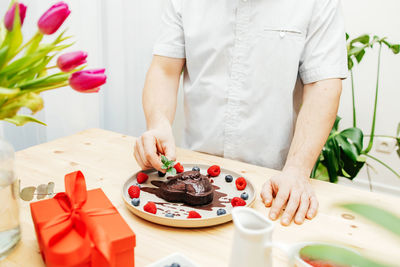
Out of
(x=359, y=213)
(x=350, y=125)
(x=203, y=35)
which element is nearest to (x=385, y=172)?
(x=350, y=125)

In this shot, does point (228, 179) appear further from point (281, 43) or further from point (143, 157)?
point (281, 43)

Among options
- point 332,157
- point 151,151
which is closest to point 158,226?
point 151,151

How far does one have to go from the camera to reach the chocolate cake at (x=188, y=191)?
941 millimetres

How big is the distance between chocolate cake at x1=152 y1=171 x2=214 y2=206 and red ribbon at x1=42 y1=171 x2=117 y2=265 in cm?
27

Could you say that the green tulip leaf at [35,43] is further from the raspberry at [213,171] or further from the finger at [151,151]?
the raspberry at [213,171]

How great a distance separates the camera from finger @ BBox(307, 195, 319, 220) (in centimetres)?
95

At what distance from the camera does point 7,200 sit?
27.7 inches

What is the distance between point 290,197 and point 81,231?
0.58 m

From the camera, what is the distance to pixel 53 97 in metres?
1.80

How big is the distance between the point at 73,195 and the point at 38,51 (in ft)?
0.92

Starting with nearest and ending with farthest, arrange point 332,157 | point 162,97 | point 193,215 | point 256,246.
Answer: point 256,246
point 193,215
point 162,97
point 332,157

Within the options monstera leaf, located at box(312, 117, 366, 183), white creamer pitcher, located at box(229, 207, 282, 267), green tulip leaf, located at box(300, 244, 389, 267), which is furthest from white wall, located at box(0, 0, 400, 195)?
green tulip leaf, located at box(300, 244, 389, 267)

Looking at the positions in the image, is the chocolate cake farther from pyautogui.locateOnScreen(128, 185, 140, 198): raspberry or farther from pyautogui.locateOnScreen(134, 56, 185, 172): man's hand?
pyautogui.locateOnScreen(134, 56, 185, 172): man's hand

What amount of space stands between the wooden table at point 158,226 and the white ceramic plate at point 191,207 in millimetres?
27
